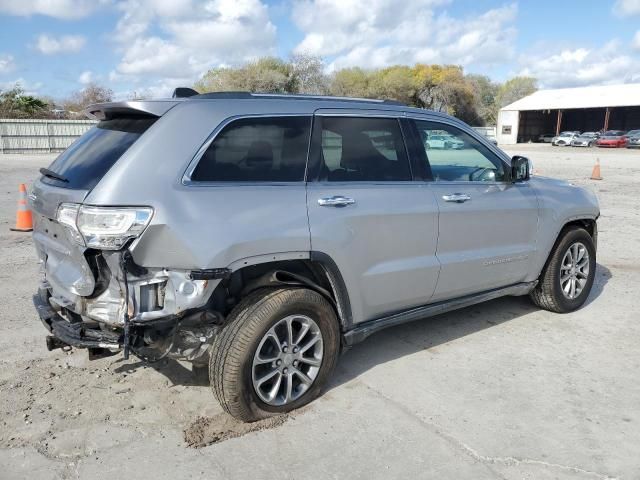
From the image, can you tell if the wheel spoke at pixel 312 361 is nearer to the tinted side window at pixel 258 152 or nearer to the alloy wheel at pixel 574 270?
the tinted side window at pixel 258 152

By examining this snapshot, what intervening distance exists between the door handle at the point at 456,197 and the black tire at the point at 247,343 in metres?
1.34

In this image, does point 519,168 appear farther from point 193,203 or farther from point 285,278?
point 193,203

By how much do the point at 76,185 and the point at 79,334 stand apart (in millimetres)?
857

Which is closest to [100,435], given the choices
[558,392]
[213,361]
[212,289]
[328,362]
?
[213,361]

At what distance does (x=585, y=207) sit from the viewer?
535 cm

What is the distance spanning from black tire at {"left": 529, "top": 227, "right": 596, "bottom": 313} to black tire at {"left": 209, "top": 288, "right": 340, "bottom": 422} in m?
2.74

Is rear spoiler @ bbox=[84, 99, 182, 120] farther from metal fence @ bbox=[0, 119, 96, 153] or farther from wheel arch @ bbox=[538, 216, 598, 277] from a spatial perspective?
metal fence @ bbox=[0, 119, 96, 153]

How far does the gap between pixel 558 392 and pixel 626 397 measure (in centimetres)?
44

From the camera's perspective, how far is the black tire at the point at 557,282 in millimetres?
5211

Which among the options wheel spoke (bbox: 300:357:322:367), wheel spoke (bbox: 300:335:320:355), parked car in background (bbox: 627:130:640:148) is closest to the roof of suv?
wheel spoke (bbox: 300:335:320:355)

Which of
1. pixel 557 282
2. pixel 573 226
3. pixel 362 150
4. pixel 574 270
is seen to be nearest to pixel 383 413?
pixel 362 150

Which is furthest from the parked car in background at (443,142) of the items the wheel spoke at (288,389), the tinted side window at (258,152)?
the wheel spoke at (288,389)

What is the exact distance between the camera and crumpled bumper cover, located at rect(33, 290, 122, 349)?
3113 millimetres

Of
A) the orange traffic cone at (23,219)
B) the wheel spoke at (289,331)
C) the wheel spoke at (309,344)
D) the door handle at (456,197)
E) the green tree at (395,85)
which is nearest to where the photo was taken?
the wheel spoke at (289,331)
